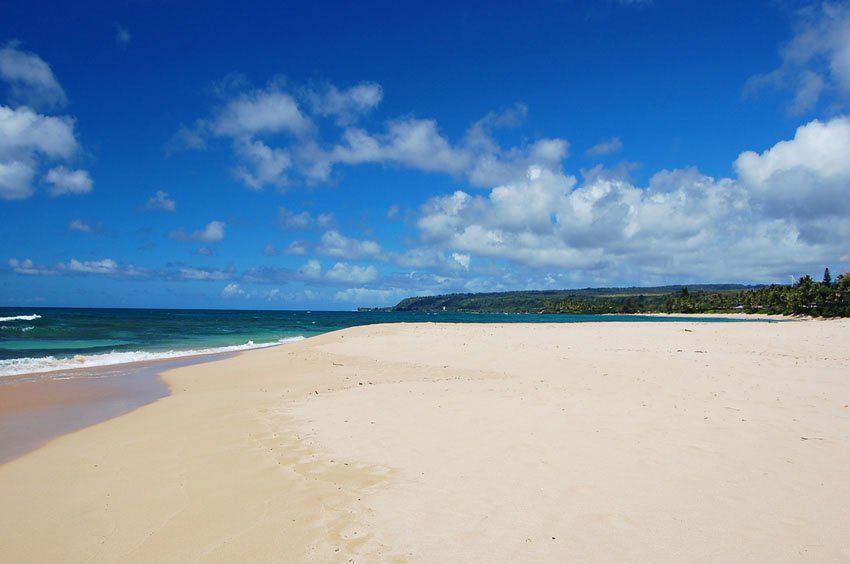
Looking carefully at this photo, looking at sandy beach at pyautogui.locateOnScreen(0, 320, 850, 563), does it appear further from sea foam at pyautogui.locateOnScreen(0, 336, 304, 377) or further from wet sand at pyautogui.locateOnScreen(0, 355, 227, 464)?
sea foam at pyautogui.locateOnScreen(0, 336, 304, 377)

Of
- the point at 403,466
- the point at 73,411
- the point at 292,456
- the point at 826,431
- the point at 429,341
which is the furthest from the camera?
the point at 429,341

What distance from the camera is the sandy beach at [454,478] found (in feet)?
14.4

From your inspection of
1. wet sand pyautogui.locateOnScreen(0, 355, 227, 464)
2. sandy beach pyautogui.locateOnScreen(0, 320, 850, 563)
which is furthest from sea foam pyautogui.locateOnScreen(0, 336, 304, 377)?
sandy beach pyautogui.locateOnScreen(0, 320, 850, 563)

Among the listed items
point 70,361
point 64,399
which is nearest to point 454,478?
point 64,399

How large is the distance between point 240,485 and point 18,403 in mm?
9946

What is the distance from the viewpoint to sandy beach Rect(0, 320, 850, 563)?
440cm

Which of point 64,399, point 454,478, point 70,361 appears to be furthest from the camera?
point 70,361

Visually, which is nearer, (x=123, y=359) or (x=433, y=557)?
(x=433, y=557)

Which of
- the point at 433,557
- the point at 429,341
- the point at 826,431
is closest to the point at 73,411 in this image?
the point at 433,557

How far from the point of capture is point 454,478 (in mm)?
5883

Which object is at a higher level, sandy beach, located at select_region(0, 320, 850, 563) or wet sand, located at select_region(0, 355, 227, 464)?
sandy beach, located at select_region(0, 320, 850, 563)

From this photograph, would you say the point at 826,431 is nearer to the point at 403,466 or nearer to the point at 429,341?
the point at 403,466

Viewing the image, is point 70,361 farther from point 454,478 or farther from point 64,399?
point 454,478

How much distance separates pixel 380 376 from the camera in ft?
51.4
